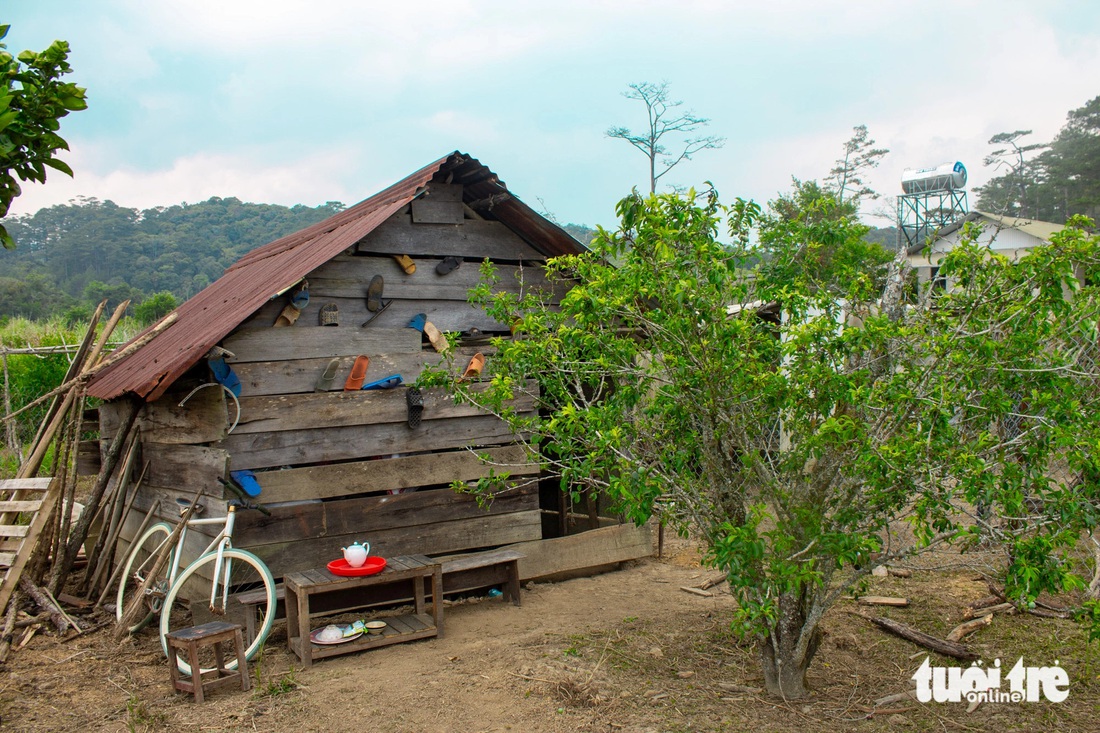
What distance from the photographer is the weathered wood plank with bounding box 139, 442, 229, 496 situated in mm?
6414

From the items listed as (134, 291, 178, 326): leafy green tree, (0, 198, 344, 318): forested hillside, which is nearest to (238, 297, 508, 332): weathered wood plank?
(134, 291, 178, 326): leafy green tree

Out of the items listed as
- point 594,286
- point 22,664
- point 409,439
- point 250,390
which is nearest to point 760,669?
point 594,286

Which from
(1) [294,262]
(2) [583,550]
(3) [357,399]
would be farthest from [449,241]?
(2) [583,550]

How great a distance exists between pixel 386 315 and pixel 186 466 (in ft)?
6.86

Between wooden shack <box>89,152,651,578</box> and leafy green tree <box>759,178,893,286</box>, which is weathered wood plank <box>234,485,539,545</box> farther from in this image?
leafy green tree <box>759,178,893,286</box>

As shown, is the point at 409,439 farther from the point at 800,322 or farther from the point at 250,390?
the point at 800,322

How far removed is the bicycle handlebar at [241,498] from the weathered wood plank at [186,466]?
81mm

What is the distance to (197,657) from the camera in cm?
519

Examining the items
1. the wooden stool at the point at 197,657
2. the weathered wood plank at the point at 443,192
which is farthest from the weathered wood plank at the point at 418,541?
the weathered wood plank at the point at 443,192

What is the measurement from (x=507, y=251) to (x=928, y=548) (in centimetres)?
477

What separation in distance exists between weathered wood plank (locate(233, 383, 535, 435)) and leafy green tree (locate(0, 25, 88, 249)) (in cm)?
283

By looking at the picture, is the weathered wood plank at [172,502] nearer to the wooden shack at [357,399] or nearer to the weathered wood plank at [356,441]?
the wooden shack at [357,399]

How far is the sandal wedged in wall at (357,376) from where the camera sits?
22.9 ft

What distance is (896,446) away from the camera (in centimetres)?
404
